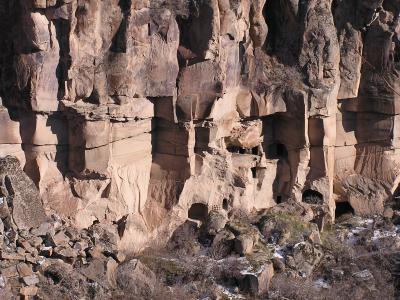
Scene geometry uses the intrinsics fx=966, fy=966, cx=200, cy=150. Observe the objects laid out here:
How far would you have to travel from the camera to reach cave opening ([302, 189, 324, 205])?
30.3m

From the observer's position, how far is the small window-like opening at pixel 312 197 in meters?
30.3

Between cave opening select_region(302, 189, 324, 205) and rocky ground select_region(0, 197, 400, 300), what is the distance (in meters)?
1.13

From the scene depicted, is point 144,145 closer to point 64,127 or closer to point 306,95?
point 64,127

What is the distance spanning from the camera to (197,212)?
28078mm

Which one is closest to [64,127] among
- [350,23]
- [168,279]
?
[168,279]

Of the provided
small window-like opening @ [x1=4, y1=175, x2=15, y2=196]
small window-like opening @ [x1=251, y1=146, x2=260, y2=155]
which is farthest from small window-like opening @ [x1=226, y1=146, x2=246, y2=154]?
small window-like opening @ [x1=4, y1=175, x2=15, y2=196]

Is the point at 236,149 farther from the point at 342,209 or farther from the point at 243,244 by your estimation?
the point at 342,209

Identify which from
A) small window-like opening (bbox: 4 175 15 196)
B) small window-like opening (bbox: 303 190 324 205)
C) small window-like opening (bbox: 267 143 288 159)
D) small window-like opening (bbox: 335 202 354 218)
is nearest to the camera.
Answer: small window-like opening (bbox: 4 175 15 196)

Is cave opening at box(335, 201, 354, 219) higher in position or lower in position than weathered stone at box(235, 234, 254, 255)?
higher

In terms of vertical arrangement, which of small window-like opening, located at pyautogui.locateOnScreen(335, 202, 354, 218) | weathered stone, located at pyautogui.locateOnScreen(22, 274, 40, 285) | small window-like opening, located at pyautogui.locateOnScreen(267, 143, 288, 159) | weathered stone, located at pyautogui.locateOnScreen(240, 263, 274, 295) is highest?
small window-like opening, located at pyautogui.locateOnScreen(267, 143, 288, 159)

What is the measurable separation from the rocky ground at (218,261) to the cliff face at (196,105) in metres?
0.90

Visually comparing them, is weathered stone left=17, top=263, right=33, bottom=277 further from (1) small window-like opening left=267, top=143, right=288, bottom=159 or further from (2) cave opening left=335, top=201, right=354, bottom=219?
(2) cave opening left=335, top=201, right=354, bottom=219

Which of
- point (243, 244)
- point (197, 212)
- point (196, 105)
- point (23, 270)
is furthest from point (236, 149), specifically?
point (23, 270)

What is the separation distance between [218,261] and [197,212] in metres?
2.72
